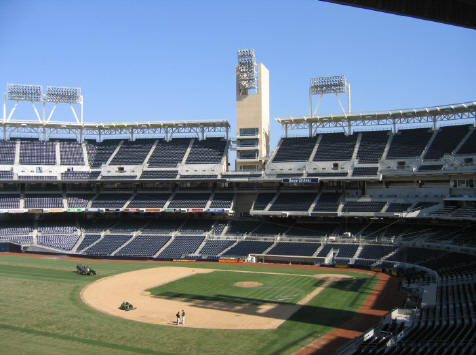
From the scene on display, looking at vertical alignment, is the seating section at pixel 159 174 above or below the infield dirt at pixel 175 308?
above

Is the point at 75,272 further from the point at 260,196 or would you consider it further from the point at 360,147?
the point at 360,147

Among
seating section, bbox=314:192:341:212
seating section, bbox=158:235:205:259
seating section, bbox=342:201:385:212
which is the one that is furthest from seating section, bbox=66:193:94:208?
seating section, bbox=342:201:385:212

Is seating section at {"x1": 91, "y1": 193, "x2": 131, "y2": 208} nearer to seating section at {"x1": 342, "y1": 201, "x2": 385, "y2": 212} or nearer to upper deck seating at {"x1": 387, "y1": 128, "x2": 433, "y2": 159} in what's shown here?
seating section at {"x1": 342, "y1": 201, "x2": 385, "y2": 212}

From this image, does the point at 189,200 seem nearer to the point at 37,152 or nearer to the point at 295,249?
the point at 295,249

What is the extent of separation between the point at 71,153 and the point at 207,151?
887 inches

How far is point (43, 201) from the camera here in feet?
225

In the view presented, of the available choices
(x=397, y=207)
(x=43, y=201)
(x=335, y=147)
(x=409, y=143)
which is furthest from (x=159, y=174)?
(x=409, y=143)

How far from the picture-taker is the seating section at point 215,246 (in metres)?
59.6

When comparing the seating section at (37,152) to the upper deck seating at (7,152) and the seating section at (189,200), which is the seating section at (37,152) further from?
the seating section at (189,200)

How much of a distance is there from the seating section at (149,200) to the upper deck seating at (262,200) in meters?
13.8

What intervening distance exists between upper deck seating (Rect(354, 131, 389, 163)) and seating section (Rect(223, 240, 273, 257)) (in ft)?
61.1

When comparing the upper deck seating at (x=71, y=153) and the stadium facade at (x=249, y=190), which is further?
the upper deck seating at (x=71, y=153)

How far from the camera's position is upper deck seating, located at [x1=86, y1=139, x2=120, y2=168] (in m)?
74.4

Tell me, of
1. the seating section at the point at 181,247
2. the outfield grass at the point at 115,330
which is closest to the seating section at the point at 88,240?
the seating section at the point at 181,247
